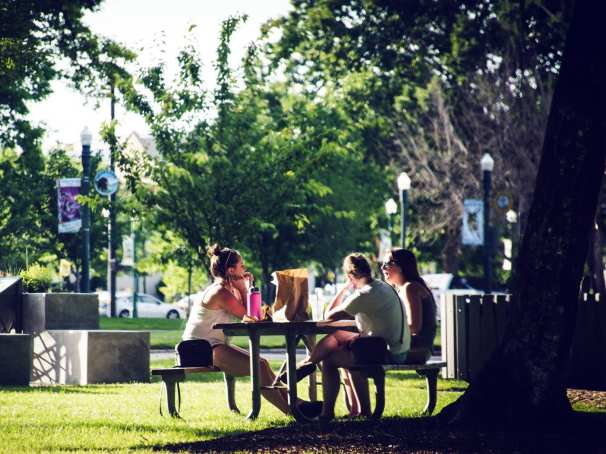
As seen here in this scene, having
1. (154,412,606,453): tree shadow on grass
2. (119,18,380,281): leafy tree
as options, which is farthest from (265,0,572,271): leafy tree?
(154,412,606,453): tree shadow on grass

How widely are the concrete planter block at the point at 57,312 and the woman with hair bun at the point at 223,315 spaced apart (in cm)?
608

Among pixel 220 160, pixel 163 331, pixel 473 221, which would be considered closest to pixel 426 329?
→ pixel 220 160

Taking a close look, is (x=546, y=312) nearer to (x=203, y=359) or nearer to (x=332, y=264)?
(x=203, y=359)

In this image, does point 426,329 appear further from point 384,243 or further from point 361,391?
point 384,243

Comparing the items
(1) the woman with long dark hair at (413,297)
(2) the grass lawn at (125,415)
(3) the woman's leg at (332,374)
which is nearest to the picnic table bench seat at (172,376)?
(2) the grass lawn at (125,415)

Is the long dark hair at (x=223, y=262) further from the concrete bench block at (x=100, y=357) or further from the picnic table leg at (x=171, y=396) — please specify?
the concrete bench block at (x=100, y=357)

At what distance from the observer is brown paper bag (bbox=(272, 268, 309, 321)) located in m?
11.0

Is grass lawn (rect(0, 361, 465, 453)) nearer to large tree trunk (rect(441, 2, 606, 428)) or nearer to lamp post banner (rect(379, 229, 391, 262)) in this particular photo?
large tree trunk (rect(441, 2, 606, 428))

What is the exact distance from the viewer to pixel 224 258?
11242 millimetres

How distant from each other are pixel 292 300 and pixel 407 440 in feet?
8.11

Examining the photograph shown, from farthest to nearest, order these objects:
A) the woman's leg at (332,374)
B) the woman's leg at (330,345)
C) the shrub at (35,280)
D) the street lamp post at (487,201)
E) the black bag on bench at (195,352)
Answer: the street lamp post at (487,201) < the shrub at (35,280) < the black bag on bench at (195,352) < the woman's leg at (330,345) < the woman's leg at (332,374)

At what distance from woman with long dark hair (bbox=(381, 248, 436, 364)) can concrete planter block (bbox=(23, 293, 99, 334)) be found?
6646 millimetres

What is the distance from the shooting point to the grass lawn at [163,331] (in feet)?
91.1

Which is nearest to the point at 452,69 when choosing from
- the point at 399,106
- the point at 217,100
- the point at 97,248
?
the point at 399,106
